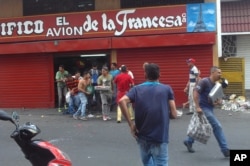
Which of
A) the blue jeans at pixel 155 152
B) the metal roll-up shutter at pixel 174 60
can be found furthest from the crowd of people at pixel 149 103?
the metal roll-up shutter at pixel 174 60

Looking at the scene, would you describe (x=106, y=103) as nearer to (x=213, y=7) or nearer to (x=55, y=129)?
(x=55, y=129)

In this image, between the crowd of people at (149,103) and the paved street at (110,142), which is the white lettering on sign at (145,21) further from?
the paved street at (110,142)

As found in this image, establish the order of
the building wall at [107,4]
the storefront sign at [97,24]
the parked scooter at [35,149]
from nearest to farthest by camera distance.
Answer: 1. the parked scooter at [35,149]
2. the storefront sign at [97,24]
3. the building wall at [107,4]

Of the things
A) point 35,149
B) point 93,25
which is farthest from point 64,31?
point 35,149

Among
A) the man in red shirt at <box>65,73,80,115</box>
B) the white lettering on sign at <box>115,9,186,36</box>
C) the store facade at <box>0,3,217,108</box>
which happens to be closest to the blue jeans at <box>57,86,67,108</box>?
the store facade at <box>0,3,217,108</box>

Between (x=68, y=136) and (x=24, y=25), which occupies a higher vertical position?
(x=24, y=25)

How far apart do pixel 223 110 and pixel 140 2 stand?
4.91m

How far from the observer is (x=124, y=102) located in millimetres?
5484

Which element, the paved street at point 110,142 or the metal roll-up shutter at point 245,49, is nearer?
the paved street at point 110,142

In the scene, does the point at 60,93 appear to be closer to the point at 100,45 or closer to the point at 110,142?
the point at 100,45

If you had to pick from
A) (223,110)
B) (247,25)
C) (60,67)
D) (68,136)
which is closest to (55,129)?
(68,136)

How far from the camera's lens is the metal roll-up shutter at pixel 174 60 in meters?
15.7

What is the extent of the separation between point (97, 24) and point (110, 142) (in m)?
→ 7.41

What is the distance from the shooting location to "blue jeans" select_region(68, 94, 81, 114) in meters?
14.7
